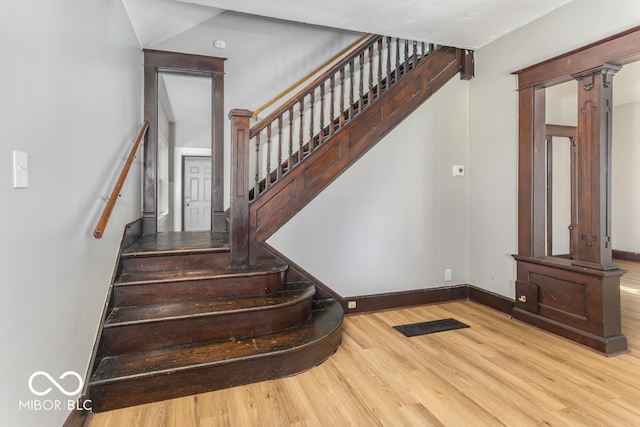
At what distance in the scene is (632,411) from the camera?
6.50 feet

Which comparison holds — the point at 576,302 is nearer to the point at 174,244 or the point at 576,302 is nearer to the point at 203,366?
the point at 203,366

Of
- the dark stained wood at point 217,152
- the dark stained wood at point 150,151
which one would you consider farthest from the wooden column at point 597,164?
the dark stained wood at point 150,151

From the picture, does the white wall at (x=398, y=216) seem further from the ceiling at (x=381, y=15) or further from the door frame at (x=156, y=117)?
the door frame at (x=156, y=117)

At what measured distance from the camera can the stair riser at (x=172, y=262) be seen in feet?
9.25

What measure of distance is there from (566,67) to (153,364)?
3.90 metres

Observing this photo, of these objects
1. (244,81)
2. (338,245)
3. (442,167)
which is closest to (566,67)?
(442,167)

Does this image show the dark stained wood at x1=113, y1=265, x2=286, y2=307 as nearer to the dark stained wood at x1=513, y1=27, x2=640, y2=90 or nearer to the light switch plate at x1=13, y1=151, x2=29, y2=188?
the light switch plate at x1=13, y1=151, x2=29, y2=188

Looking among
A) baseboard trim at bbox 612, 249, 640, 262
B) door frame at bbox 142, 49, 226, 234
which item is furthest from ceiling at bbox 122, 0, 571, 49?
baseboard trim at bbox 612, 249, 640, 262

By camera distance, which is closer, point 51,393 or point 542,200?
point 51,393

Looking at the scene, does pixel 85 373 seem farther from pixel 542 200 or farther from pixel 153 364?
pixel 542 200

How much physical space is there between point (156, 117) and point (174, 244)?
1.60 m

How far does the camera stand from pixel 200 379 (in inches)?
85.0

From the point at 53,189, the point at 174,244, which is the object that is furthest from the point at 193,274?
the point at 53,189

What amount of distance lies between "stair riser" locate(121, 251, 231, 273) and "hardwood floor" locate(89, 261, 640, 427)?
1118 mm
